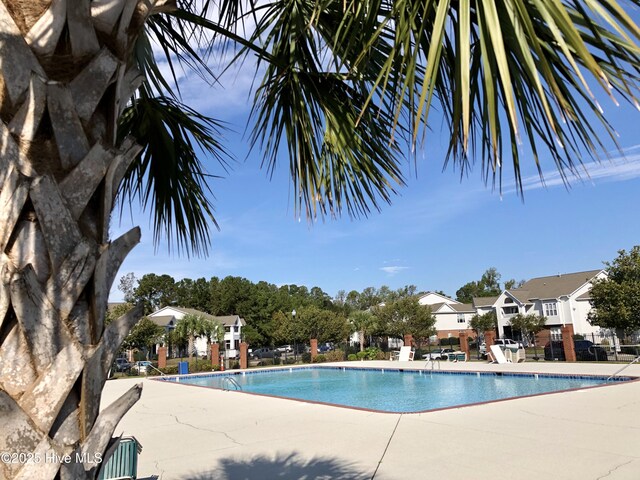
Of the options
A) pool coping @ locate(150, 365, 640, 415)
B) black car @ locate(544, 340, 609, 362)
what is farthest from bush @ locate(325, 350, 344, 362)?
black car @ locate(544, 340, 609, 362)

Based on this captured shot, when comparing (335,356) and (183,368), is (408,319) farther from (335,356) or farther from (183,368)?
(183,368)

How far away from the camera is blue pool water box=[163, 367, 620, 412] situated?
1625cm

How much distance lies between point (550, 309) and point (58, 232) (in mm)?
51233

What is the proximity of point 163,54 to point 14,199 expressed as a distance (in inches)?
103

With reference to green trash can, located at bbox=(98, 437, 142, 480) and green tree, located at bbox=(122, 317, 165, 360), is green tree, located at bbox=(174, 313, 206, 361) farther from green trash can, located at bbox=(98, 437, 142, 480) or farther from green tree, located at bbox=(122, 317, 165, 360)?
green trash can, located at bbox=(98, 437, 142, 480)

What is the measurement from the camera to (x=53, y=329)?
5.82 ft

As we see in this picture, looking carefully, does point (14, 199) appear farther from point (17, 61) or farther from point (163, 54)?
point (163, 54)

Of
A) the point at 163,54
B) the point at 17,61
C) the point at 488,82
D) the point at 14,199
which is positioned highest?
the point at 163,54

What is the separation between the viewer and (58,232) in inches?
73.0

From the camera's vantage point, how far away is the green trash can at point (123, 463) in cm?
527

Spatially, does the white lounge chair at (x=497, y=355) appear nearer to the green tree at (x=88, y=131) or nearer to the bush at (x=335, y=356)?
the bush at (x=335, y=356)

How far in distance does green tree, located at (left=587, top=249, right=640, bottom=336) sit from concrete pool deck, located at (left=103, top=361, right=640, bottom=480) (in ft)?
52.7

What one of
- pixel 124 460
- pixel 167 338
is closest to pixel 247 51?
pixel 124 460

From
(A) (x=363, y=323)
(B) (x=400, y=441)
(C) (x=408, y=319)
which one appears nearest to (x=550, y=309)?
(C) (x=408, y=319)
